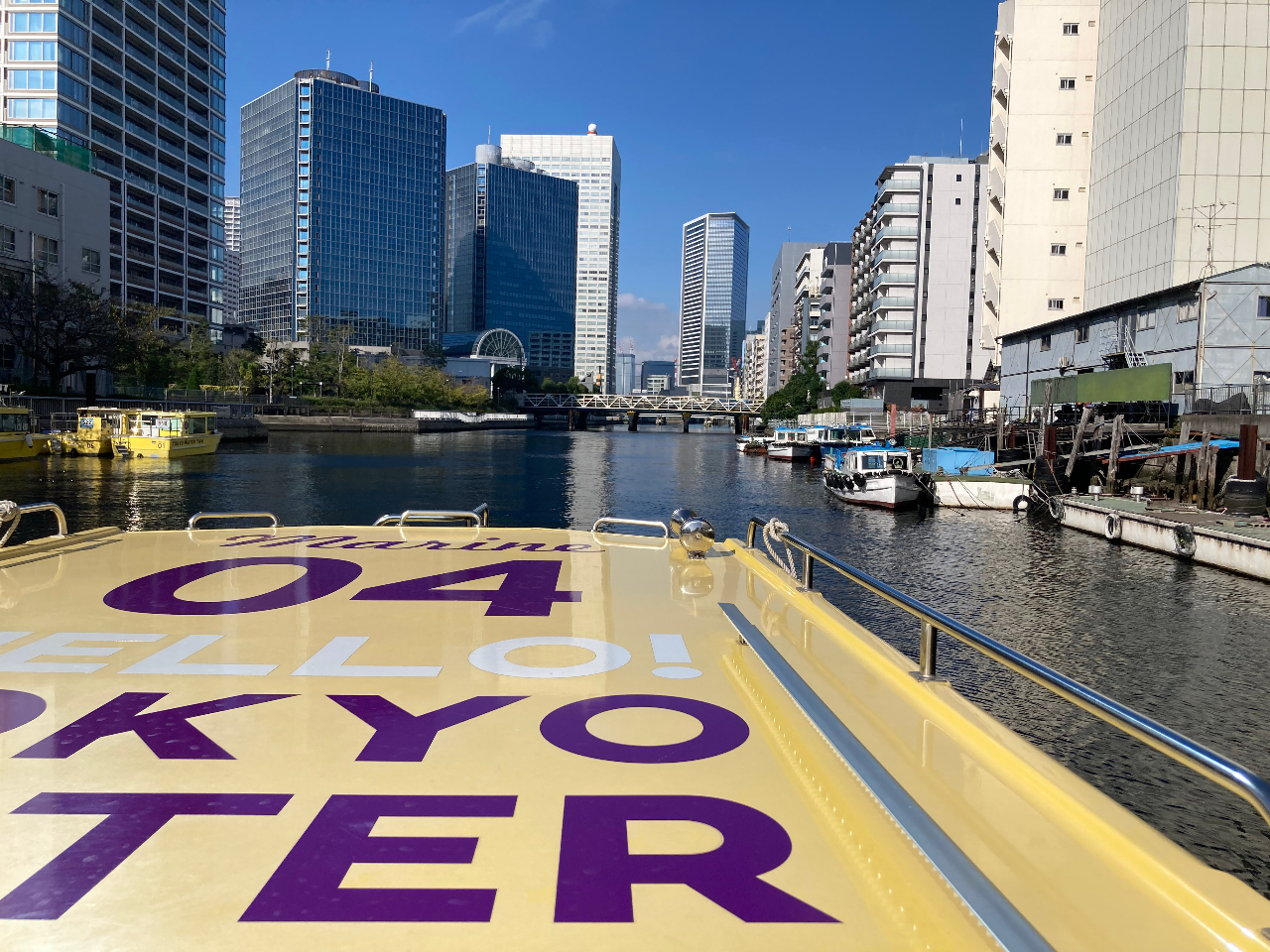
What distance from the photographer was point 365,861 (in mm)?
2199

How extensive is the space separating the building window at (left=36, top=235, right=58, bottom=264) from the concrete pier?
194 ft

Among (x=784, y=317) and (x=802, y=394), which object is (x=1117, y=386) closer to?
(x=802, y=394)

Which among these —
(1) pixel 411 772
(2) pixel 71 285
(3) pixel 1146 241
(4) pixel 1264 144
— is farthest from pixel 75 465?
(4) pixel 1264 144

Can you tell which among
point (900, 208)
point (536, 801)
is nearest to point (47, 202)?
point (536, 801)

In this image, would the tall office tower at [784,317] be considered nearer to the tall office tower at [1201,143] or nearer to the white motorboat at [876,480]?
the tall office tower at [1201,143]

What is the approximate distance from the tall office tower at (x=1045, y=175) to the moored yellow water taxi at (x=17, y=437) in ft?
177

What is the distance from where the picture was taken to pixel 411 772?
108 inches

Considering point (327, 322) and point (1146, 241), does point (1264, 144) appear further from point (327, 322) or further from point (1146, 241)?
point (327, 322)

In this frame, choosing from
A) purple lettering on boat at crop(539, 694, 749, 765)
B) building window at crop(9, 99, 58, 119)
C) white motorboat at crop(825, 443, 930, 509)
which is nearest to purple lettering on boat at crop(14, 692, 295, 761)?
purple lettering on boat at crop(539, 694, 749, 765)

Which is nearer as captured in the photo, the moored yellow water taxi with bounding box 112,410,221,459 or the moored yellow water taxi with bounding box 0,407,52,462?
the moored yellow water taxi with bounding box 0,407,52,462

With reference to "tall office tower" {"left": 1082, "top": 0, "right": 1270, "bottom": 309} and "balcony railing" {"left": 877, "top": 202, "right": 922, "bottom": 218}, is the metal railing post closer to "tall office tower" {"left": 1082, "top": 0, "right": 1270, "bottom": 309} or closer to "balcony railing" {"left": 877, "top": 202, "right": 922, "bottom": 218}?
"tall office tower" {"left": 1082, "top": 0, "right": 1270, "bottom": 309}

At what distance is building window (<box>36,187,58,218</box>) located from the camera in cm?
5422

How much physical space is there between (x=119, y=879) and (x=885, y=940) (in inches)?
71.6

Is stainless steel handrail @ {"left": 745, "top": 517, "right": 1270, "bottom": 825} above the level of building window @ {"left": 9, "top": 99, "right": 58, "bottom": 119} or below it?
below
